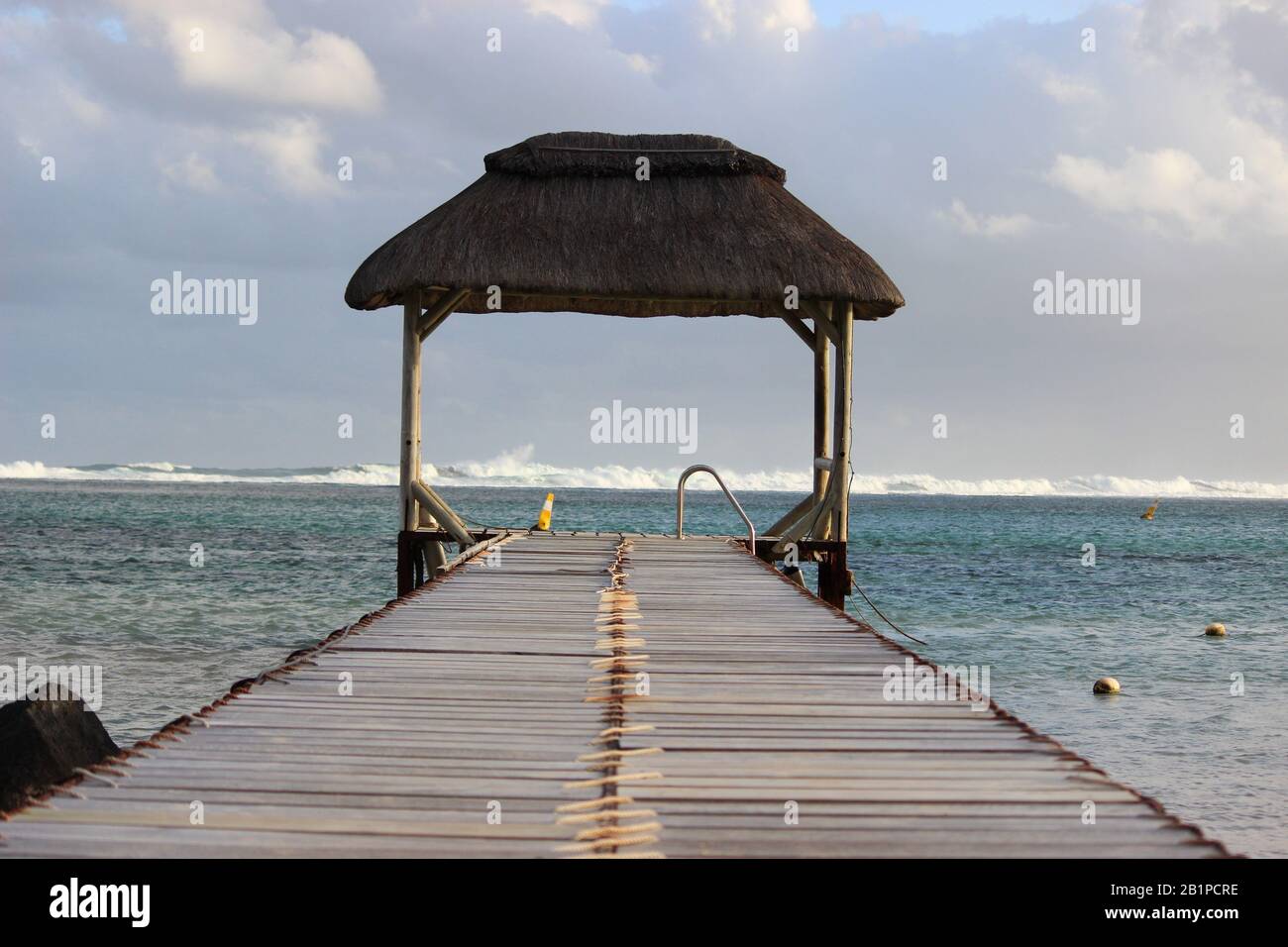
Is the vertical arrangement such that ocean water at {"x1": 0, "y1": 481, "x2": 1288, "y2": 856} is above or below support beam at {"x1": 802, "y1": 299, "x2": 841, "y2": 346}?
below

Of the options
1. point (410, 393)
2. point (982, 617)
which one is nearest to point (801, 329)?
point (410, 393)

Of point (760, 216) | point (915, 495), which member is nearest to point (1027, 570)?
point (760, 216)

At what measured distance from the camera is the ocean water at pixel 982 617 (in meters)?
10.7

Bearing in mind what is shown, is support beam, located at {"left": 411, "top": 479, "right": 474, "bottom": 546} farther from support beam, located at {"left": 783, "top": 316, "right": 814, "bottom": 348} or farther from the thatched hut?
support beam, located at {"left": 783, "top": 316, "right": 814, "bottom": 348}

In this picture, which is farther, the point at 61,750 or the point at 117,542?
the point at 117,542

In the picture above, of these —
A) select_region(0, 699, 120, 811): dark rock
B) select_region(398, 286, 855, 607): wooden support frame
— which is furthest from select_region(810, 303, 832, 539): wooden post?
select_region(0, 699, 120, 811): dark rock

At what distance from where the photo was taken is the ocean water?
1068cm

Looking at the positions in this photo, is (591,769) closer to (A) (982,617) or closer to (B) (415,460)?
(B) (415,460)

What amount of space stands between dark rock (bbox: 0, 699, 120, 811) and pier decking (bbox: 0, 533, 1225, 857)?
2.44 meters

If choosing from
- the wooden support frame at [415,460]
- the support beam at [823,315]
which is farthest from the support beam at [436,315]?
the support beam at [823,315]

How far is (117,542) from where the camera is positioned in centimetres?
3153
